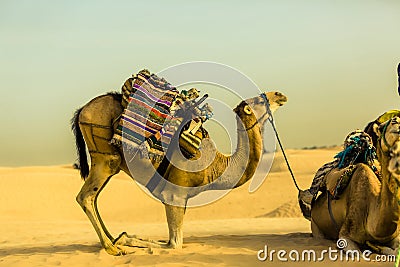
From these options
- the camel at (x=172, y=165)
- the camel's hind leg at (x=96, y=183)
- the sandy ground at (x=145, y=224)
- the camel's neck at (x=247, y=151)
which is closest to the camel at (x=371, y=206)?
the sandy ground at (x=145, y=224)

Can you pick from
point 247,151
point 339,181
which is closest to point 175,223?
point 247,151

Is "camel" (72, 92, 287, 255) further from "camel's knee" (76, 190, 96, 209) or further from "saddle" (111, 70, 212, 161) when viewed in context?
"saddle" (111, 70, 212, 161)

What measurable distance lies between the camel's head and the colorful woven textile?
0.96m

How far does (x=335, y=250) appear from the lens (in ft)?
25.0

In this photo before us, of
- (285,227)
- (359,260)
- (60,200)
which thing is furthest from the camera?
(60,200)

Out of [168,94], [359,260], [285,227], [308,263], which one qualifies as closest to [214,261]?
[308,263]

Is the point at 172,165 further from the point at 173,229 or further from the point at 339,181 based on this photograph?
the point at 339,181

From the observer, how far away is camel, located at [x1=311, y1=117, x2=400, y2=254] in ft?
19.1

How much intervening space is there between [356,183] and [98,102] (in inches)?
143

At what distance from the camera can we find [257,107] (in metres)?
8.47

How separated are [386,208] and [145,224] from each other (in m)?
11.8

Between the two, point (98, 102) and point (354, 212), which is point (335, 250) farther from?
point (98, 102)

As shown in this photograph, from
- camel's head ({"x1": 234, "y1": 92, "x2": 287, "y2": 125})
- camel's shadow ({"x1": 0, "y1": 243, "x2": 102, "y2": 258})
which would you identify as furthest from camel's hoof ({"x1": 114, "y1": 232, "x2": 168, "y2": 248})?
camel's head ({"x1": 234, "y1": 92, "x2": 287, "y2": 125})

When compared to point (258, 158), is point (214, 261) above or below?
below
